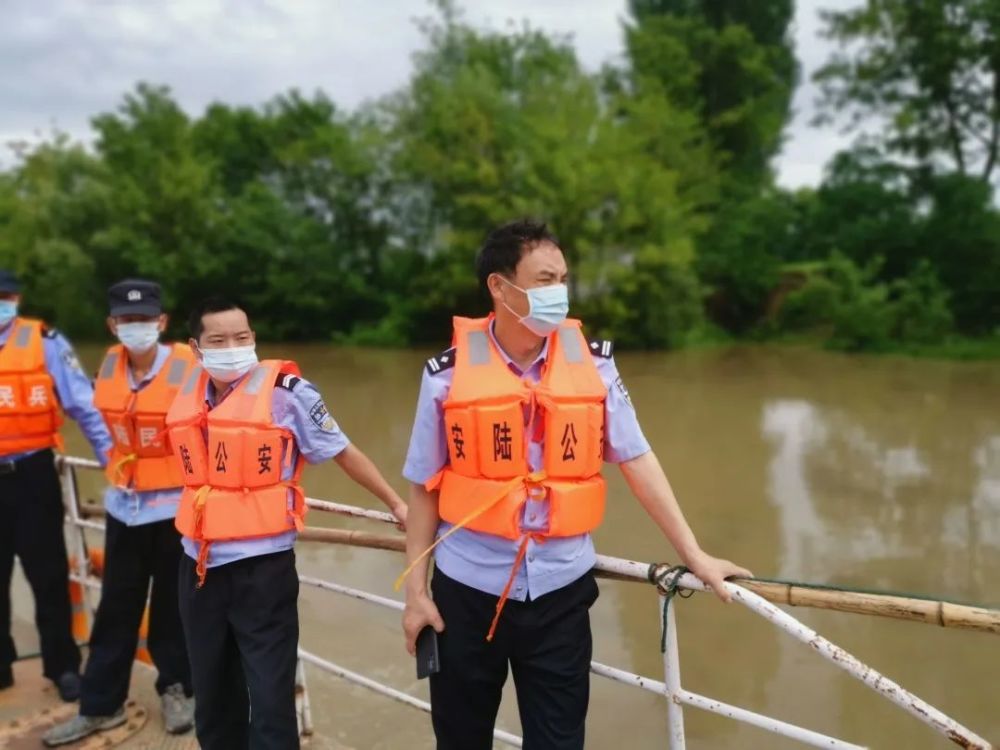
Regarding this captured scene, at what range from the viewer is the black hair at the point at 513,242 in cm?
197

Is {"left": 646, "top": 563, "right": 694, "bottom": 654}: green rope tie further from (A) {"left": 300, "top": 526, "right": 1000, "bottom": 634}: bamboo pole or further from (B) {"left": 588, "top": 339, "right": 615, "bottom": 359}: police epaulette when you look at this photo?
(B) {"left": 588, "top": 339, "right": 615, "bottom": 359}: police epaulette

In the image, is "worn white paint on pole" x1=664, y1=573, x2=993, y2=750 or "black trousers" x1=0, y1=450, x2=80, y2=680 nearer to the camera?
"worn white paint on pole" x1=664, y1=573, x2=993, y2=750

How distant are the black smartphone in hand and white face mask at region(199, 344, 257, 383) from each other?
95 centimetres

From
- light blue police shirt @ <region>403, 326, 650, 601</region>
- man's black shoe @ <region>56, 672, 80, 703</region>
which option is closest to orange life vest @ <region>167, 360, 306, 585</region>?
light blue police shirt @ <region>403, 326, 650, 601</region>

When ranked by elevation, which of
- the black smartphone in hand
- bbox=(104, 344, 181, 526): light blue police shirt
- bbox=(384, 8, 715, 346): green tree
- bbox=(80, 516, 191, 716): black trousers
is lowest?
bbox=(80, 516, 191, 716): black trousers

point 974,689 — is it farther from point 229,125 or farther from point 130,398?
point 229,125

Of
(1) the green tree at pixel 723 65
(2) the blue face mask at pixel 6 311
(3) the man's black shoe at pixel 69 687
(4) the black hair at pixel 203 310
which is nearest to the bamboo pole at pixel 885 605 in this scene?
(4) the black hair at pixel 203 310

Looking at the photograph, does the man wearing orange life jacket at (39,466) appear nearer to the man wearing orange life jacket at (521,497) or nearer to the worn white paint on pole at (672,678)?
the man wearing orange life jacket at (521,497)

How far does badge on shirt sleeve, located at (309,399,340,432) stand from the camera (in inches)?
95.6

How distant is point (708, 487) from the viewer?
10203 mm

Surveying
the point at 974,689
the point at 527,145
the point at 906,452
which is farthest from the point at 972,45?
the point at 974,689

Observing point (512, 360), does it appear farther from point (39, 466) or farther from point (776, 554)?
point (776, 554)

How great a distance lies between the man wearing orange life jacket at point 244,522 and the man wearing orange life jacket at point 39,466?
1.18 m

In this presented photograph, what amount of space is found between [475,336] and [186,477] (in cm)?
103
